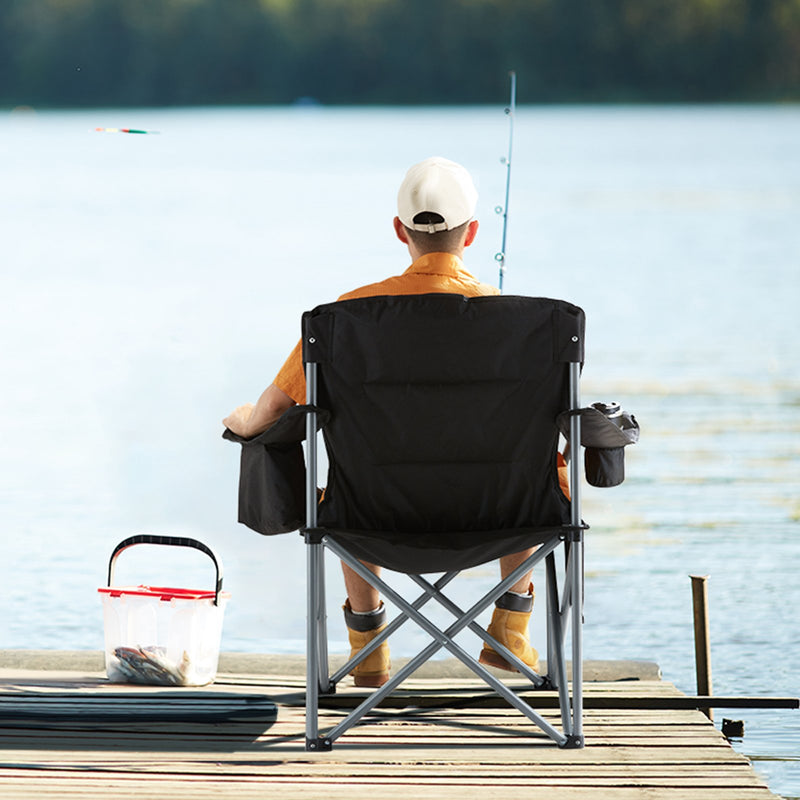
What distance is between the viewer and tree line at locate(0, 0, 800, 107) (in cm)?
3519

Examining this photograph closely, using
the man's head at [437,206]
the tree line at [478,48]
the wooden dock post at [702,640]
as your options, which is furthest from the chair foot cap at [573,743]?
the tree line at [478,48]

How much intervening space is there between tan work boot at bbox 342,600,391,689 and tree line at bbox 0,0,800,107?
32.2 metres

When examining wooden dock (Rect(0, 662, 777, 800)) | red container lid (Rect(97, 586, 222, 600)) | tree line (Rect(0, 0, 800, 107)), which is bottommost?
wooden dock (Rect(0, 662, 777, 800))

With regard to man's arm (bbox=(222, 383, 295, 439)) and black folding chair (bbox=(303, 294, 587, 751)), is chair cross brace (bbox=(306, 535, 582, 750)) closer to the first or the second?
black folding chair (bbox=(303, 294, 587, 751))

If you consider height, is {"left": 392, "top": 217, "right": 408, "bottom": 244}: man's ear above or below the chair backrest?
above

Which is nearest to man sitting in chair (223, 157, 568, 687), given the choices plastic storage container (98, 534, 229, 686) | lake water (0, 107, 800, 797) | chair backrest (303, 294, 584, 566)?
chair backrest (303, 294, 584, 566)

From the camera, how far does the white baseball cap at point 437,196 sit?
8.59 feet

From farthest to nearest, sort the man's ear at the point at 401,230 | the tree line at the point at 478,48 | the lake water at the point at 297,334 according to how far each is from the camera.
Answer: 1. the tree line at the point at 478,48
2. the lake water at the point at 297,334
3. the man's ear at the point at 401,230

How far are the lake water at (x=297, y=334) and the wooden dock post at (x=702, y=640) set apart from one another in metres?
0.36

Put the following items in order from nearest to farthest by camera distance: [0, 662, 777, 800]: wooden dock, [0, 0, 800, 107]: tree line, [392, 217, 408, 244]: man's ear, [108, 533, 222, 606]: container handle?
[0, 662, 777, 800]: wooden dock, [392, 217, 408, 244]: man's ear, [108, 533, 222, 606]: container handle, [0, 0, 800, 107]: tree line

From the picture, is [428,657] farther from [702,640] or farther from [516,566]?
[702,640]

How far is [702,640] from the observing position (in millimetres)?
3178

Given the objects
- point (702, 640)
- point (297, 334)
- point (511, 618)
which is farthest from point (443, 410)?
point (297, 334)

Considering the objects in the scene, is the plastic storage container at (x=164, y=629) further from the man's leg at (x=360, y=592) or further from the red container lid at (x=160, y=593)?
the man's leg at (x=360, y=592)
